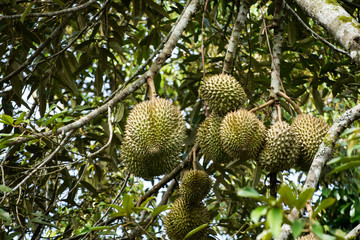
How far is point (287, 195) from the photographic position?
3.31 ft

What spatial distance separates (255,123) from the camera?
207 cm

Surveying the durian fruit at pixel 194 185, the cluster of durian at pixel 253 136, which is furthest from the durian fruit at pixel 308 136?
the durian fruit at pixel 194 185

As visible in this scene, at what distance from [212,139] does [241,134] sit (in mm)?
242

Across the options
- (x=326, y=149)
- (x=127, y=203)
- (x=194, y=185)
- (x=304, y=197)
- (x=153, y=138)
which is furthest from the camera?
(x=194, y=185)

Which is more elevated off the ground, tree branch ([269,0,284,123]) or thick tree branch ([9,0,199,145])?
tree branch ([269,0,284,123])

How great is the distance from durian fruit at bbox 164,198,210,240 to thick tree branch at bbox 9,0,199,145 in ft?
2.23

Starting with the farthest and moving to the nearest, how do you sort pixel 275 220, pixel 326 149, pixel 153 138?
1. pixel 153 138
2. pixel 326 149
3. pixel 275 220

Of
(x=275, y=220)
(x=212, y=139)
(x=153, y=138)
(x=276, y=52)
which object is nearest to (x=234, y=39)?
(x=276, y=52)

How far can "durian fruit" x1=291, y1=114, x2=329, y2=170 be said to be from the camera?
203 centimetres

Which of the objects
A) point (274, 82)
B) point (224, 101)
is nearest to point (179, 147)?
point (224, 101)

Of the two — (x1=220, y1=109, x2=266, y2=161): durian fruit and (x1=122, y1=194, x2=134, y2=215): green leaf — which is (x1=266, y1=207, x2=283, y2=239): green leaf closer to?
(x1=122, y1=194, x2=134, y2=215): green leaf

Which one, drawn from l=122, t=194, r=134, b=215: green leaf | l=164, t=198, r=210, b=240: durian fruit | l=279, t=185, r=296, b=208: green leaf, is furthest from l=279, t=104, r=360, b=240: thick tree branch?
l=164, t=198, r=210, b=240: durian fruit

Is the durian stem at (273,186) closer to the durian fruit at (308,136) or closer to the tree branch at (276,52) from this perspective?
the durian fruit at (308,136)

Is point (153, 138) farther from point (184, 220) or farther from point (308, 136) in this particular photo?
point (308, 136)
